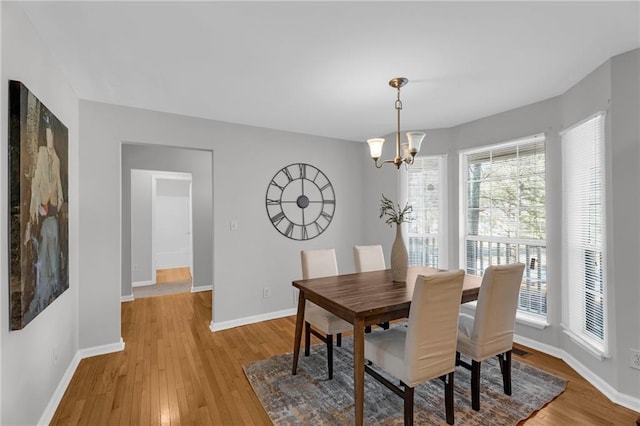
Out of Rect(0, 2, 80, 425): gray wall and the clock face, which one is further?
the clock face

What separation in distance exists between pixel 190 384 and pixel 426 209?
332cm

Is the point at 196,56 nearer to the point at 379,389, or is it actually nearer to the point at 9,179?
the point at 9,179

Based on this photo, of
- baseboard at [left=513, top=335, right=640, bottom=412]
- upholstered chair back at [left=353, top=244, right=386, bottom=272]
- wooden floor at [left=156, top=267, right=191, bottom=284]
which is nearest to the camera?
baseboard at [left=513, top=335, right=640, bottom=412]

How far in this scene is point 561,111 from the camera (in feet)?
9.47

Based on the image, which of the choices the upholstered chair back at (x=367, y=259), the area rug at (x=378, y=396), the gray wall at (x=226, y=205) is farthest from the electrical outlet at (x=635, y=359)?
the gray wall at (x=226, y=205)

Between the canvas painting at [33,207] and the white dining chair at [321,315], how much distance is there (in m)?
1.86

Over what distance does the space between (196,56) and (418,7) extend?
4.91ft

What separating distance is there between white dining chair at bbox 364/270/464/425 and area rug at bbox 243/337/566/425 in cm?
27

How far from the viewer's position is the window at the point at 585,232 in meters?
2.40

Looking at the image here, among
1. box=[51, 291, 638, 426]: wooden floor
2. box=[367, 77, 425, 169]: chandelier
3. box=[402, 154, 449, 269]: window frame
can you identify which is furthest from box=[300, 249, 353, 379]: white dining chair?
box=[402, 154, 449, 269]: window frame

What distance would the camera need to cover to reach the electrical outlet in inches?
82.1

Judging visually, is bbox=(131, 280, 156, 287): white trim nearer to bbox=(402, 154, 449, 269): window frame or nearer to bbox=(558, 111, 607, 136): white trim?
bbox=(402, 154, 449, 269): window frame

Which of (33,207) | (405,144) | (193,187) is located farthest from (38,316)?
(193,187)

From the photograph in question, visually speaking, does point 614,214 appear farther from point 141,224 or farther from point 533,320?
point 141,224
